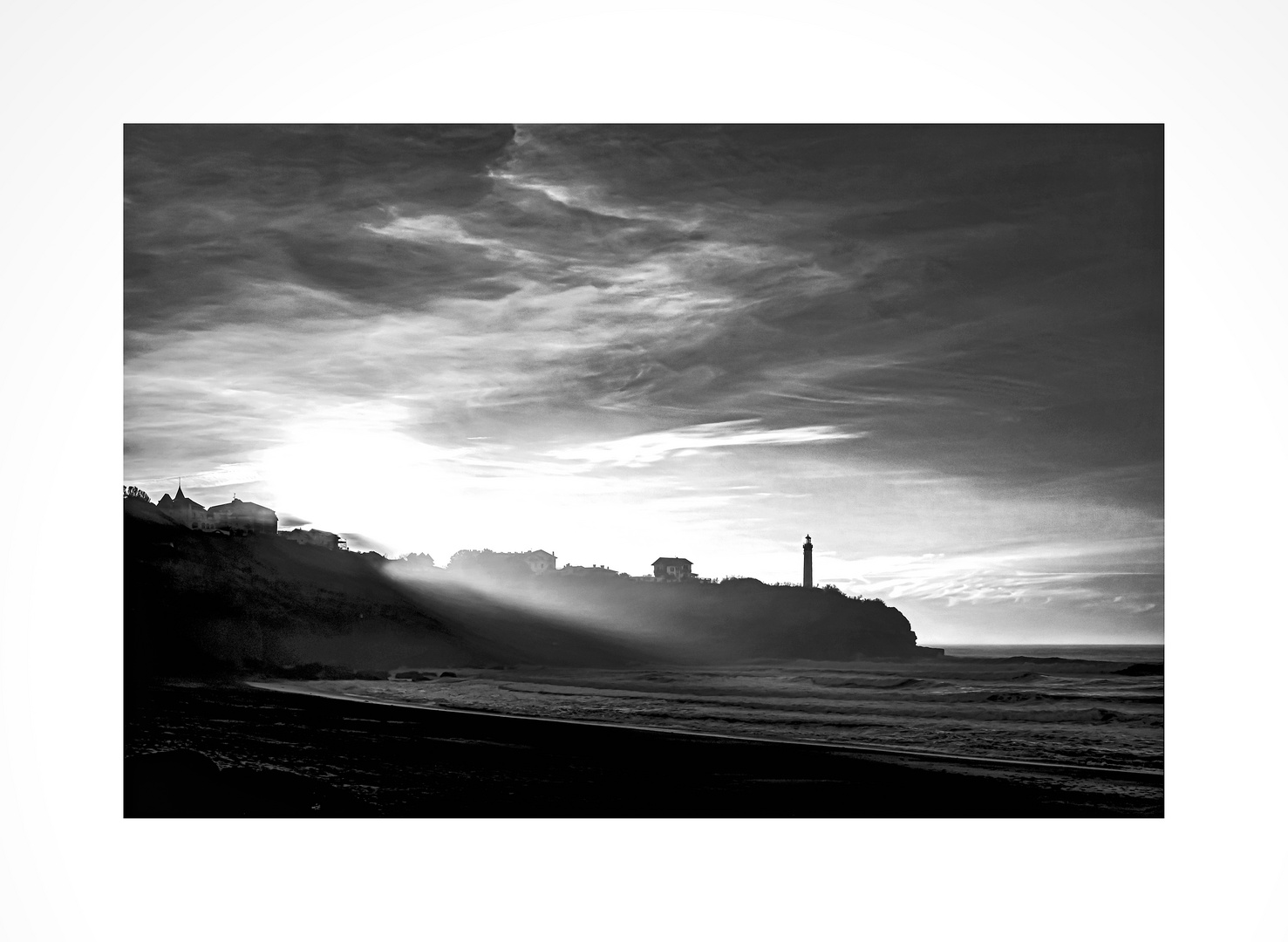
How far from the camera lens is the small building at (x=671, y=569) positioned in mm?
5648

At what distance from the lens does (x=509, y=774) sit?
561 cm

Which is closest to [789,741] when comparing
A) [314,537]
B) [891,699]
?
[891,699]

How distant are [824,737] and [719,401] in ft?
5.98

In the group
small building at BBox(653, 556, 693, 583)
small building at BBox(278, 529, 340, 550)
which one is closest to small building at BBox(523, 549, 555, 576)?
small building at BBox(653, 556, 693, 583)

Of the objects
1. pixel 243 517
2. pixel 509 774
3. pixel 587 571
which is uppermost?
pixel 243 517

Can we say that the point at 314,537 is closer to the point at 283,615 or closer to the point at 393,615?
the point at 283,615

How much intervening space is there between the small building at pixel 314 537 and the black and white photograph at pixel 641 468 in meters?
0.02

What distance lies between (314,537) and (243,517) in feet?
1.25

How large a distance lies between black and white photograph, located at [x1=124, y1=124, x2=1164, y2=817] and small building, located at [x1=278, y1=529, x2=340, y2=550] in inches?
0.6

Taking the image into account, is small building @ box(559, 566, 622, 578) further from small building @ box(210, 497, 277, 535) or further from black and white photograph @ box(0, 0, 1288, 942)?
small building @ box(210, 497, 277, 535)

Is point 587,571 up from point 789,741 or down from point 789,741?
up
